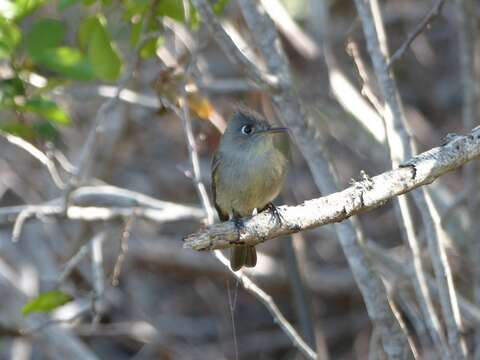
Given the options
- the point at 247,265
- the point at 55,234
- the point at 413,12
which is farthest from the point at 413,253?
the point at 413,12

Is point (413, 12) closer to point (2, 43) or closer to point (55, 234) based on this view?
point (55, 234)

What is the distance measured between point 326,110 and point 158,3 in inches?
93.3

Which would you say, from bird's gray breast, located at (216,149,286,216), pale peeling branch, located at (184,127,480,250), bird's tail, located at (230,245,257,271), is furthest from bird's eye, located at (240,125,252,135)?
pale peeling branch, located at (184,127,480,250)

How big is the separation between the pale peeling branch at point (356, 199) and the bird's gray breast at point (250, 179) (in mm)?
1554

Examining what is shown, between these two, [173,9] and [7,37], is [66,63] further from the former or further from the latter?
[173,9]

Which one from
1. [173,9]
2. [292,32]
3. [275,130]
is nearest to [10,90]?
[173,9]

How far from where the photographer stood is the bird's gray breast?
4438 mm

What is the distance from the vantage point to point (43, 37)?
14.7 ft

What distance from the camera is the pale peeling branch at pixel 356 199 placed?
2.79 metres

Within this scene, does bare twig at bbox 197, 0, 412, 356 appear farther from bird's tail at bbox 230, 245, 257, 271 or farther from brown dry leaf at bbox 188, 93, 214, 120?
bird's tail at bbox 230, 245, 257, 271

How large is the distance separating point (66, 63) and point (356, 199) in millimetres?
2220

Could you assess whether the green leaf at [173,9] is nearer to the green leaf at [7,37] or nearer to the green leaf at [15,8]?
the green leaf at [15,8]

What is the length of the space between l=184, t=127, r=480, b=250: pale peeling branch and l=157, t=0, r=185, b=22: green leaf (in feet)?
5.44

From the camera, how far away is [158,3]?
414cm
